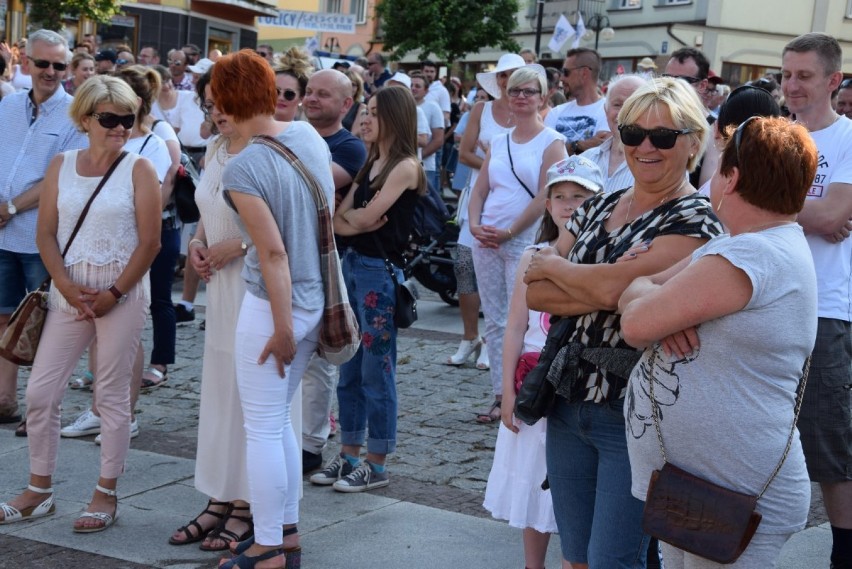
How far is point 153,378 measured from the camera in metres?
7.43

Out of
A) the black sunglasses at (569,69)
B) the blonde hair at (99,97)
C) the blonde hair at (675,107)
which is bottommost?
the blonde hair at (99,97)

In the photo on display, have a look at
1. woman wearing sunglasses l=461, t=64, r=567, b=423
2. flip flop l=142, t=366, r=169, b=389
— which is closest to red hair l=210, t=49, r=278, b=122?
woman wearing sunglasses l=461, t=64, r=567, b=423

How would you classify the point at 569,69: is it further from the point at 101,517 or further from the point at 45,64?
the point at 101,517

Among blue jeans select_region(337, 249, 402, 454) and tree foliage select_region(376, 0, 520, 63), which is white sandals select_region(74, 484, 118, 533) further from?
tree foliage select_region(376, 0, 520, 63)

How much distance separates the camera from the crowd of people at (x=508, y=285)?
9.13 ft

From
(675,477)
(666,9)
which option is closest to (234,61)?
(675,477)

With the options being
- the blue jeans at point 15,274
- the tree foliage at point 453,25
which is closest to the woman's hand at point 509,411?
the blue jeans at point 15,274

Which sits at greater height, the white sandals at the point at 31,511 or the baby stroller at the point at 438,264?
the baby stroller at the point at 438,264

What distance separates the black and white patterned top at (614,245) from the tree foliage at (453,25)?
32883 millimetres

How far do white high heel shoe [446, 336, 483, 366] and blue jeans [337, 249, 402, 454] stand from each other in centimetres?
280

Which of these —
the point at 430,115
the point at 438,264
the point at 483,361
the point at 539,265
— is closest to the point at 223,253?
the point at 539,265

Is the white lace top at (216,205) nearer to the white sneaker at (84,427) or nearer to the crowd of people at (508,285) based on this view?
the crowd of people at (508,285)

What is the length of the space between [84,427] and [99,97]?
6.97 ft

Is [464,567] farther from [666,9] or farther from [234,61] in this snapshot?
[666,9]
